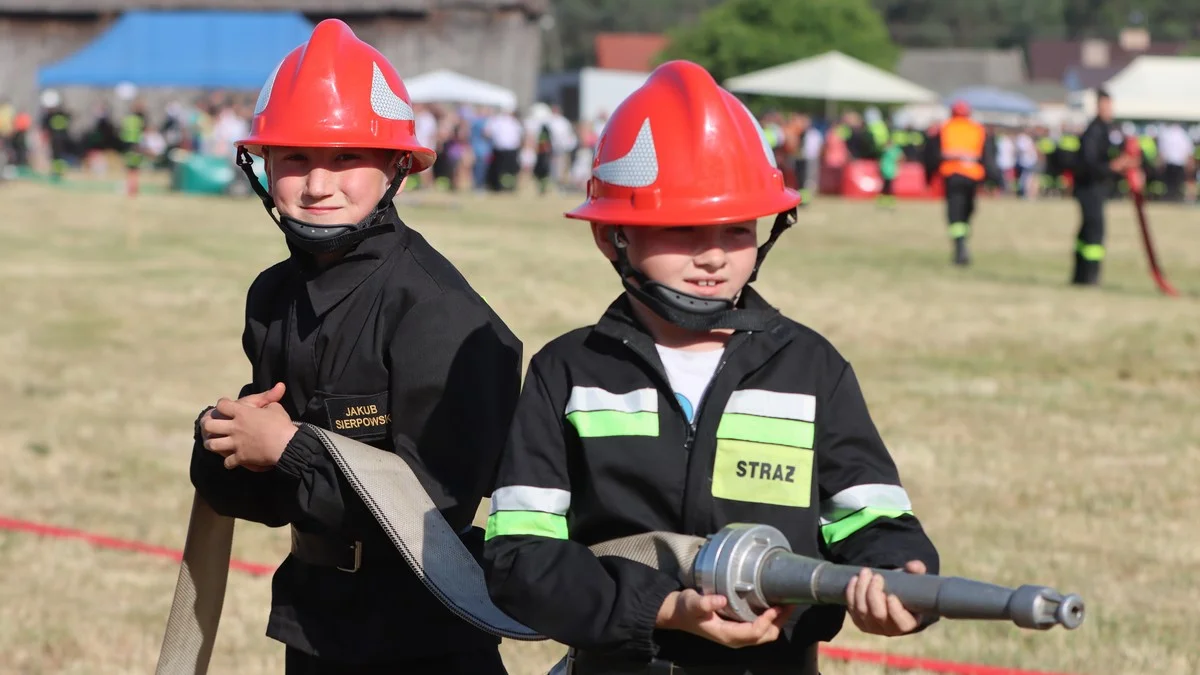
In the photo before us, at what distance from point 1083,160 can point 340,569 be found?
1377 cm

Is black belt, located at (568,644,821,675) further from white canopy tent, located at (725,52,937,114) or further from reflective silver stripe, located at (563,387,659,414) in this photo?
white canopy tent, located at (725,52,937,114)

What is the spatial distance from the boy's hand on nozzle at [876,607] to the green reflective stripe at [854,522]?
0.32 meters

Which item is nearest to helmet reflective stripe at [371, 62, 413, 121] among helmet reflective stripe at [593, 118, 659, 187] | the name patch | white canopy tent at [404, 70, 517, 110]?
the name patch

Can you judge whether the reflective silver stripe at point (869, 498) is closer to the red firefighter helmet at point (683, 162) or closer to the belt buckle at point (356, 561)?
the red firefighter helmet at point (683, 162)

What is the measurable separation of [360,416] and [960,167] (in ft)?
53.7

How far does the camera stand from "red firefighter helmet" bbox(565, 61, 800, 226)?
8.48 ft

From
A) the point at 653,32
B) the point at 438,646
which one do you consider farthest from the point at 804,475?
the point at 653,32

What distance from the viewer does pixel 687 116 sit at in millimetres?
2621

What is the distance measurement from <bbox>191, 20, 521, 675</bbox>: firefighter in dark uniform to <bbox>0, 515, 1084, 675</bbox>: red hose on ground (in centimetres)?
196

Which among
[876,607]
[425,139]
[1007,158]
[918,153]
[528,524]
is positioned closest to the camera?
[876,607]

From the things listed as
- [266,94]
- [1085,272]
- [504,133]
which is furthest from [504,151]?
[266,94]

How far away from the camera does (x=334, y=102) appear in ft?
10.7

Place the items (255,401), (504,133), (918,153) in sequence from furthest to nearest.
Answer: (918,153)
(504,133)
(255,401)

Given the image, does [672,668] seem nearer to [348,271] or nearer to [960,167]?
[348,271]
